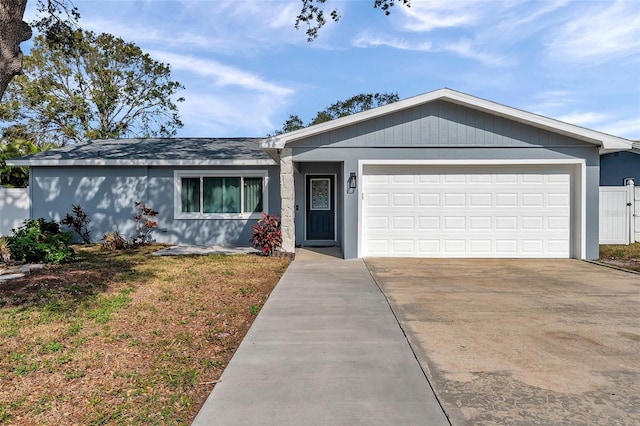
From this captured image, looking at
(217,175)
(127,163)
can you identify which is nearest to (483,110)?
(217,175)

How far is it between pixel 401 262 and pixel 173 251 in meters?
6.05

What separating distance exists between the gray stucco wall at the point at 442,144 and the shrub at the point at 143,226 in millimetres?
5304

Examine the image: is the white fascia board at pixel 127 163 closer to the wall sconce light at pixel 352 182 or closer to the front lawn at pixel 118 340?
the wall sconce light at pixel 352 182

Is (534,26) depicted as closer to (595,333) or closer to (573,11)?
(573,11)

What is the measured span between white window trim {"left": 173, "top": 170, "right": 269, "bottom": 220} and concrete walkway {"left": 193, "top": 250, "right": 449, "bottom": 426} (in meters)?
6.59

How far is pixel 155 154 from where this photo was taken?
1221 centimetres

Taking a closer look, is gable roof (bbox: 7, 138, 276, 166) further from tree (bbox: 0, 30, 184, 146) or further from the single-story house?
tree (bbox: 0, 30, 184, 146)

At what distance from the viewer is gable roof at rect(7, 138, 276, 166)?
11.4 meters

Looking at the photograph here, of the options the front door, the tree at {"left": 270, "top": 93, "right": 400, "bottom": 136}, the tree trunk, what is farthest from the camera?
the tree at {"left": 270, "top": 93, "right": 400, "bottom": 136}

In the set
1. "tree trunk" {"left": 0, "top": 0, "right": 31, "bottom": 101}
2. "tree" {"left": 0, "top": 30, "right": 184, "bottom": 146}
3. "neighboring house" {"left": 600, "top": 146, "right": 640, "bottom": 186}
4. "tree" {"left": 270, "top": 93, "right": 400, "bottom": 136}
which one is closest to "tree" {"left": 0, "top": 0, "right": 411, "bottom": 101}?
"tree trunk" {"left": 0, "top": 0, "right": 31, "bottom": 101}

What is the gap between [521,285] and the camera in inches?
253

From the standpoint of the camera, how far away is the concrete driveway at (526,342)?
8.64ft

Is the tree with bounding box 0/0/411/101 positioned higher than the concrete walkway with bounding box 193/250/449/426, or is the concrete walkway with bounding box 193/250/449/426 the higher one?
the tree with bounding box 0/0/411/101

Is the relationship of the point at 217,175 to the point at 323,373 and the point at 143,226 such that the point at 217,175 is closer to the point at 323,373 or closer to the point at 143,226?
the point at 143,226
